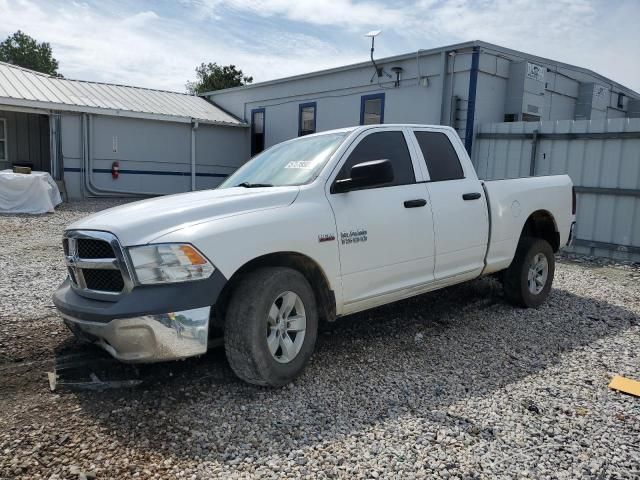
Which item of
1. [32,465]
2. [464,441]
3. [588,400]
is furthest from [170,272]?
[588,400]

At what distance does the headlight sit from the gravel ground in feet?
2.98

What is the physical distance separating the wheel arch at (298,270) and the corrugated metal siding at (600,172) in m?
7.85

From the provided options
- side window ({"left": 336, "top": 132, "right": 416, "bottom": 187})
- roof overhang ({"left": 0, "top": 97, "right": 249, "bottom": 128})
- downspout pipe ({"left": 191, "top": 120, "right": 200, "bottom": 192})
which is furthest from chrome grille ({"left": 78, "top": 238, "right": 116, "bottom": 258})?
downspout pipe ({"left": 191, "top": 120, "right": 200, "bottom": 192})

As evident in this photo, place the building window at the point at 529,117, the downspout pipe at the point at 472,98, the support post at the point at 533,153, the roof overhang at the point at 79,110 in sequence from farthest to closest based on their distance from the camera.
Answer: the roof overhang at the point at 79,110, the building window at the point at 529,117, the downspout pipe at the point at 472,98, the support post at the point at 533,153

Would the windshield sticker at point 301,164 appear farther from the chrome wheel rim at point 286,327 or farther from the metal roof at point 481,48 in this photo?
the metal roof at point 481,48

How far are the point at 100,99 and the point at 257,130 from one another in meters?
5.87

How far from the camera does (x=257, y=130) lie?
69.3 ft

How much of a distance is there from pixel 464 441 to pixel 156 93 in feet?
72.6

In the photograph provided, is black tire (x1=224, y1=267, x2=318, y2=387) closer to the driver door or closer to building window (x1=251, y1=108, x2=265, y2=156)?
the driver door

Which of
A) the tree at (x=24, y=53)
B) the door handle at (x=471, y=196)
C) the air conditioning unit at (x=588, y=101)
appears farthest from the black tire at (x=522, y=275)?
the tree at (x=24, y=53)

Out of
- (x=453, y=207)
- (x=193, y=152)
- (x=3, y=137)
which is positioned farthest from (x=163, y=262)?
(x=3, y=137)

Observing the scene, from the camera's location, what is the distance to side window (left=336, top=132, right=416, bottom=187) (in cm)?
454

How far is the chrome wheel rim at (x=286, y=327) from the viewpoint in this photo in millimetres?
3771


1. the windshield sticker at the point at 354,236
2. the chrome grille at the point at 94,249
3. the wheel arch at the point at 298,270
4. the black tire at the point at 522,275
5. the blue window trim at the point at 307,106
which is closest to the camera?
the chrome grille at the point at 94,249
